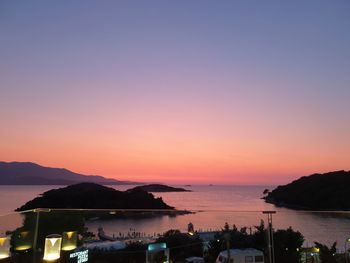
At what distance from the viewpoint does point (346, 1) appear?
744cm

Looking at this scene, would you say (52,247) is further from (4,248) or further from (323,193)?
(323,193)

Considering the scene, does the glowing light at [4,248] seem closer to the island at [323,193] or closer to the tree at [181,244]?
the tree at [181,244]

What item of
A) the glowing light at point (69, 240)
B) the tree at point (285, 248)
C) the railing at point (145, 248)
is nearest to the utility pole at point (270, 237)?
the railing at point (145, 248)

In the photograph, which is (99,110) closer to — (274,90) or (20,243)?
(274,90)

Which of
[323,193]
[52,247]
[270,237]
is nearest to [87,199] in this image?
[323,193]

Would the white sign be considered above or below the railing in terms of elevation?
below

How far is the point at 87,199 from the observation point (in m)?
35.7

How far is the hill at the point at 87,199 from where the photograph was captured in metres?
30.7

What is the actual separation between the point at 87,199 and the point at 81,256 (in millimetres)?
32452

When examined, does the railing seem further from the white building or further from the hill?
the hill

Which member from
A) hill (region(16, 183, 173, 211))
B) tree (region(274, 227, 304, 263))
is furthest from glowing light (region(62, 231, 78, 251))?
hill (region(16, 183, 173, 211))

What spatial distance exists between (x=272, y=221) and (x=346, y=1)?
18.8 ft

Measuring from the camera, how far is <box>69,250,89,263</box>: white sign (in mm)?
4382

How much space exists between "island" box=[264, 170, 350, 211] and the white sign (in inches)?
1296
